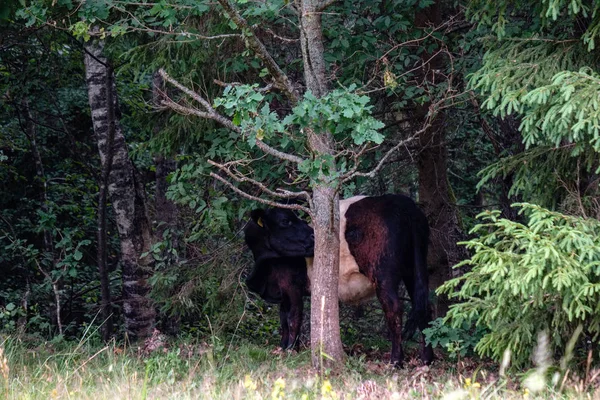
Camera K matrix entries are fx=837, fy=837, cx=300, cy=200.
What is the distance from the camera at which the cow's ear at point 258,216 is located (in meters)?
9.93

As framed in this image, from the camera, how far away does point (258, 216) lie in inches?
392

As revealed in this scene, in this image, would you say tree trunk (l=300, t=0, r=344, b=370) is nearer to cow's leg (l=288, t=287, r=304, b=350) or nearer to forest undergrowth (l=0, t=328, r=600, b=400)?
forest undergrowth (l=0, t=328, r=600, b=400)

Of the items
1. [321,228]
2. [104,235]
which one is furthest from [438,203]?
[104,235]

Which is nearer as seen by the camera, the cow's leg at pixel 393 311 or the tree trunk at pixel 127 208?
the cow's leg at pixel 393 311

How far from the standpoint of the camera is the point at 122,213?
40.3 feet

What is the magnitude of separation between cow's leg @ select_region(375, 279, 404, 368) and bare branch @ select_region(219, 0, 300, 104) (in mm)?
2479

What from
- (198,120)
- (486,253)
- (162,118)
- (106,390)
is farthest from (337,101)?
(162,118)

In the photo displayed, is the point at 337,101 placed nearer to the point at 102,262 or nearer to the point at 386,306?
the point at 386,306

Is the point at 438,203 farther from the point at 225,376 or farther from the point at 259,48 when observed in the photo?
the point at 225,376

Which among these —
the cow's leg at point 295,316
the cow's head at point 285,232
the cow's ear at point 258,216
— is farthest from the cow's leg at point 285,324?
the cow's ear at point 258,216

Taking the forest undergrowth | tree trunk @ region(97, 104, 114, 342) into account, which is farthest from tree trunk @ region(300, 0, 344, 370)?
tree trunk @ region(97, 104, 114, 342)

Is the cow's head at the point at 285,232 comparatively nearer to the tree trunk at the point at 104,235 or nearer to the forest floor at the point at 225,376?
the forest floor at the point at 225,376

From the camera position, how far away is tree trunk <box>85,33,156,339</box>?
12.1 metres

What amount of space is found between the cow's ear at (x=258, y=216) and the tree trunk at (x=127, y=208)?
2.81m
